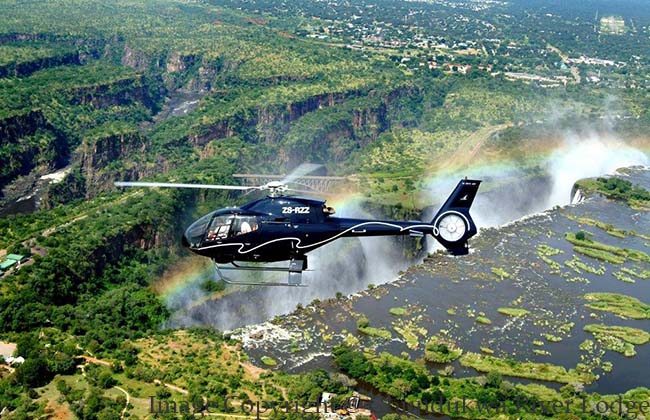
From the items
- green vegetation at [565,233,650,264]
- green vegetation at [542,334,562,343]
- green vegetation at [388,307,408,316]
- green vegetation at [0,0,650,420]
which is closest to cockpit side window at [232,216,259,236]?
green vegetation at [0,0,650,420]

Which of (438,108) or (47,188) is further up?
(438,108)

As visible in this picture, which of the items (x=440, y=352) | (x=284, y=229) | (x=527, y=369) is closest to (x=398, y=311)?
(x=440, y=352)

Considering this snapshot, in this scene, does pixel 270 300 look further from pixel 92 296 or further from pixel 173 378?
pixel 173 378

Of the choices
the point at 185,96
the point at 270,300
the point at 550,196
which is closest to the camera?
the point at 270,300

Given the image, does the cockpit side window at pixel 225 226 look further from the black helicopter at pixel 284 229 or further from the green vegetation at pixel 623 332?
the green vegetation at pixel 623 332

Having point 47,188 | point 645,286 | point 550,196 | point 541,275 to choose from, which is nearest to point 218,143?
point 47,188

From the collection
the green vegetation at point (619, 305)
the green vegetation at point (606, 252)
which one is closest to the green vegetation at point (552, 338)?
the green vegetation at point (619, 305)

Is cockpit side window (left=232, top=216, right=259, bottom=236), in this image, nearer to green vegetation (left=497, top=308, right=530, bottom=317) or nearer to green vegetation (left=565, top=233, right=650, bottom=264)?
green vegetation (left=497, top=308, right=530, bottom=317)
